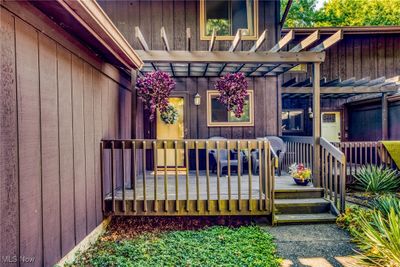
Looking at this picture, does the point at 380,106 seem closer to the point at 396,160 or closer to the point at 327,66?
the point at 327,66

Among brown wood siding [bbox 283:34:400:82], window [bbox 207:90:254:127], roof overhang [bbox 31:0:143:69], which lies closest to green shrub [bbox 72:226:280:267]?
roof overhang [bbox 31:0:143:69]

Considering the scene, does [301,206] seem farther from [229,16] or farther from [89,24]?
[229,16]

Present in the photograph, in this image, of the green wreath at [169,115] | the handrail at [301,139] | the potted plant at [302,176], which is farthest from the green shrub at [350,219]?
the green wreath at [169,115]

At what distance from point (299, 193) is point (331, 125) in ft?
21.6

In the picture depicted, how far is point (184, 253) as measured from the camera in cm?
354

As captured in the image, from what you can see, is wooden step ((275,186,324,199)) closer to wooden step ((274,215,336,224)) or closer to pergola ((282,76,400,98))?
wooden step ((274,215,336,224))

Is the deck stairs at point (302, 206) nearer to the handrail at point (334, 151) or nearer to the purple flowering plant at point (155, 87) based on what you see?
the handrail at point (334, 151)

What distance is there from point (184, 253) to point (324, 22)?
65.2 feet

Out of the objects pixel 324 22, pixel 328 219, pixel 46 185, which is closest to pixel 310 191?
pixel 328 219

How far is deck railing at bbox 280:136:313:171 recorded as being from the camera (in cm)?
657

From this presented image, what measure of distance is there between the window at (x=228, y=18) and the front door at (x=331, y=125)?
496cm

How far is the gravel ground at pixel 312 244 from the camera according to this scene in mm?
3461

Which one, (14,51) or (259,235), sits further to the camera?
(259,235)

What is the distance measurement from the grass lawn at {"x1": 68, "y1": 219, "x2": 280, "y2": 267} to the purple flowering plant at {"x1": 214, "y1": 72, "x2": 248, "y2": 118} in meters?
3.26
